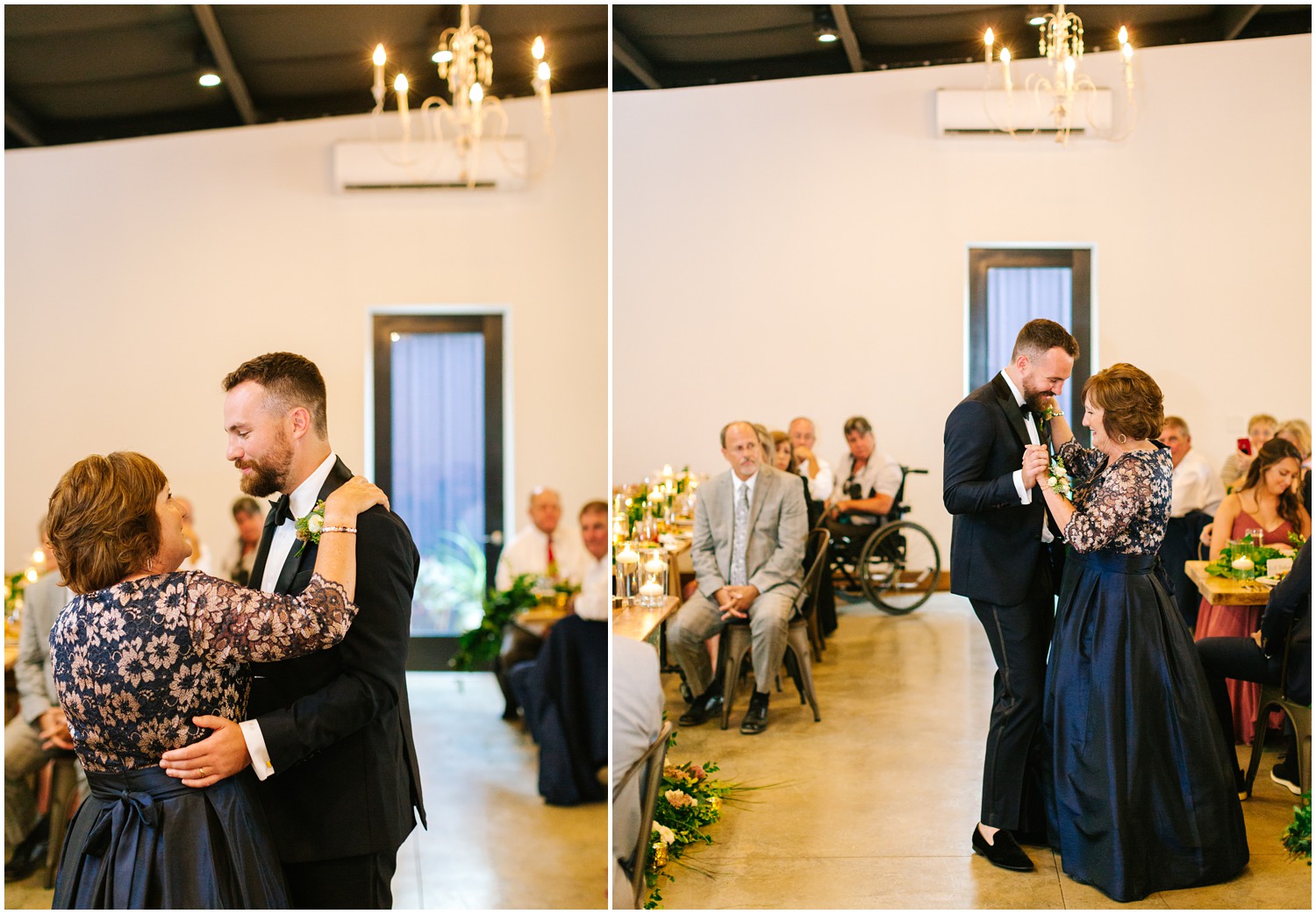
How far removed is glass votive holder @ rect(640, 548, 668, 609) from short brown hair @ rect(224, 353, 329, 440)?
88cm

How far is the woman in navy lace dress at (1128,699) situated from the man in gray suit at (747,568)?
0.64 m

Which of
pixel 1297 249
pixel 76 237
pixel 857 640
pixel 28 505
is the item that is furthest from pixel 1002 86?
pixel 28 505

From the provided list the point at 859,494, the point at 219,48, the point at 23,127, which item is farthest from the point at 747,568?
the point at 23,127

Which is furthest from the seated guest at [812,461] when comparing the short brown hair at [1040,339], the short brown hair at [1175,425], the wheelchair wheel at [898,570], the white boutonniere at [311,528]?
the white boutonniere at [311,528]

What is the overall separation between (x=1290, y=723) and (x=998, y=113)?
1.77 m

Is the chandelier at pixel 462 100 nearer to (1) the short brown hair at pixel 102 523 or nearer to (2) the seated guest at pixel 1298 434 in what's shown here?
(1) the short brown hair at pixel 102 523

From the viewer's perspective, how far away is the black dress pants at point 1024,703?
8.86 ft

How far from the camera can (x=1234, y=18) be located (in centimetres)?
284

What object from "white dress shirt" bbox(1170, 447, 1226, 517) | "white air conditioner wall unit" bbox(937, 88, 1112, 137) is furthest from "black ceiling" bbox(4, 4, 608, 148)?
"white dress shirt" bbox(1170, 447, 1226, 517)

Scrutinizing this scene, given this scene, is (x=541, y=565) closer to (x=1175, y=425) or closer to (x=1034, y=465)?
(x=1034, y=465)

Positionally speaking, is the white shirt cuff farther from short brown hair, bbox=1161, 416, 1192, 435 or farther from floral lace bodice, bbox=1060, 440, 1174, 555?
short brown hair, bbox=1161, 416, 1192, 435

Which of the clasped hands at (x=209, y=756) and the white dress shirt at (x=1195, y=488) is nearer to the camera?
the clasped hands at (x=209, y=756)

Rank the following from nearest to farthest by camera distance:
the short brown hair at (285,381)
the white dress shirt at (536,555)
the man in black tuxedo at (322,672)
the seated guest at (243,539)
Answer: the man in black tuxedo at (322,672) < the short brown hair at (285,381) < the seated guest at (243,539) < the white dress shirt at (536,555)

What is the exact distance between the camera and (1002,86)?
9.20 ft
